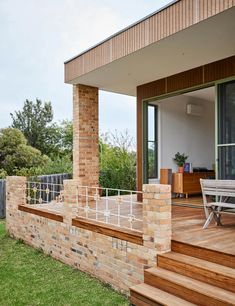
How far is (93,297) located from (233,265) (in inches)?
74.6

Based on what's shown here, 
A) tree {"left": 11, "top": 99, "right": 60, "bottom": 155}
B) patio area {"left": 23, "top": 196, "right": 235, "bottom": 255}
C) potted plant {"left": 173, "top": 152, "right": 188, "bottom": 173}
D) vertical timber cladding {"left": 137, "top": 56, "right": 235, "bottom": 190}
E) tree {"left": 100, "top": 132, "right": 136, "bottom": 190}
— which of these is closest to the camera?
patio area {"left": 23, "top": 196, "right": 235, "bottom": 255}

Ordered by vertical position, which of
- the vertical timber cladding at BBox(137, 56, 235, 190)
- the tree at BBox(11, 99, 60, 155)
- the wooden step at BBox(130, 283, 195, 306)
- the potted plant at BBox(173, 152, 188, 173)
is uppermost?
the tree at BBox(11, 99, 60, 155)

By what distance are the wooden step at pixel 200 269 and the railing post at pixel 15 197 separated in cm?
472

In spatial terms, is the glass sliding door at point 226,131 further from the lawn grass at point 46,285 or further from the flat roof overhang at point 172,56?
the lawn grass at point 46,285

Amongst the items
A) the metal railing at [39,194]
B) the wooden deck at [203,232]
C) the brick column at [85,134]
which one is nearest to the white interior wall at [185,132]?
the brick column at [85,134]

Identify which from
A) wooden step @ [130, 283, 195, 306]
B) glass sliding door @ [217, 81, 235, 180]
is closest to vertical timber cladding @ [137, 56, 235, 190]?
glass sliding door @ [217, 81, 235, 180]

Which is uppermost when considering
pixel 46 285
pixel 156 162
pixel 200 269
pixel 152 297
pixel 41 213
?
pixel 156 162

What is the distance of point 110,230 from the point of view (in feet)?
15.4

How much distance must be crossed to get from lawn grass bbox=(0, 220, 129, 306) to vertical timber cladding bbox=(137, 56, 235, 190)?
3.24 meters

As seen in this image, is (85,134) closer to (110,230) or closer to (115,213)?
(115,213)

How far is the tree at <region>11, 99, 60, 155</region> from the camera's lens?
1176 inches

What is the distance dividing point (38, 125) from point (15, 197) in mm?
24279

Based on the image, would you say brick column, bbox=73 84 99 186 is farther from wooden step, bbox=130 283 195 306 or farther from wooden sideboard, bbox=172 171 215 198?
wooden step, bbox=130 283 195 306

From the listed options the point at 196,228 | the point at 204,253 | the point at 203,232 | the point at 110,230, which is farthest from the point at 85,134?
the point at 204,253
